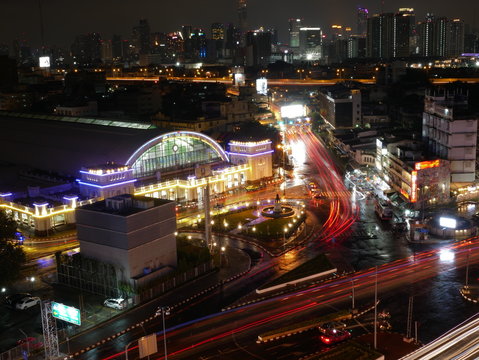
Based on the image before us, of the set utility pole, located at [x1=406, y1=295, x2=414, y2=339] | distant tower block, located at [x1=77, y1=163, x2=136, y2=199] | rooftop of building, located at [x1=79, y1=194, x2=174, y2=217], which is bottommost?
utility pole, located at [x1=406, y1=295, x2=414, y2=339]

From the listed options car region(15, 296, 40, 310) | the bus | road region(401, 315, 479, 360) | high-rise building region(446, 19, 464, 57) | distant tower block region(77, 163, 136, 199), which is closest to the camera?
road region(401, 315, 479, 360)

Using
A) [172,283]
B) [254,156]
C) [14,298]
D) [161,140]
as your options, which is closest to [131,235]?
[172,283]

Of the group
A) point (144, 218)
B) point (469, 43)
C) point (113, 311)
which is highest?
point (469, 43)

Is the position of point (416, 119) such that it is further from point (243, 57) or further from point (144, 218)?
point (243, 57)

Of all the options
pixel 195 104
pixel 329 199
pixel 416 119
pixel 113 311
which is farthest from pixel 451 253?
pixel 195 104

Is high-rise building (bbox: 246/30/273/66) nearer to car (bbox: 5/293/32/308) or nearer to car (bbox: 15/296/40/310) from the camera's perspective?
car (bbox: 5/293/32/308)

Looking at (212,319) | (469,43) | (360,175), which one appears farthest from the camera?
(469,43)

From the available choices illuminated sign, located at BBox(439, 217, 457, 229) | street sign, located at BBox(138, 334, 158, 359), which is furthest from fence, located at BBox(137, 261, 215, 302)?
illuminated sign, located at BBox(439, 217, 457, 229)
